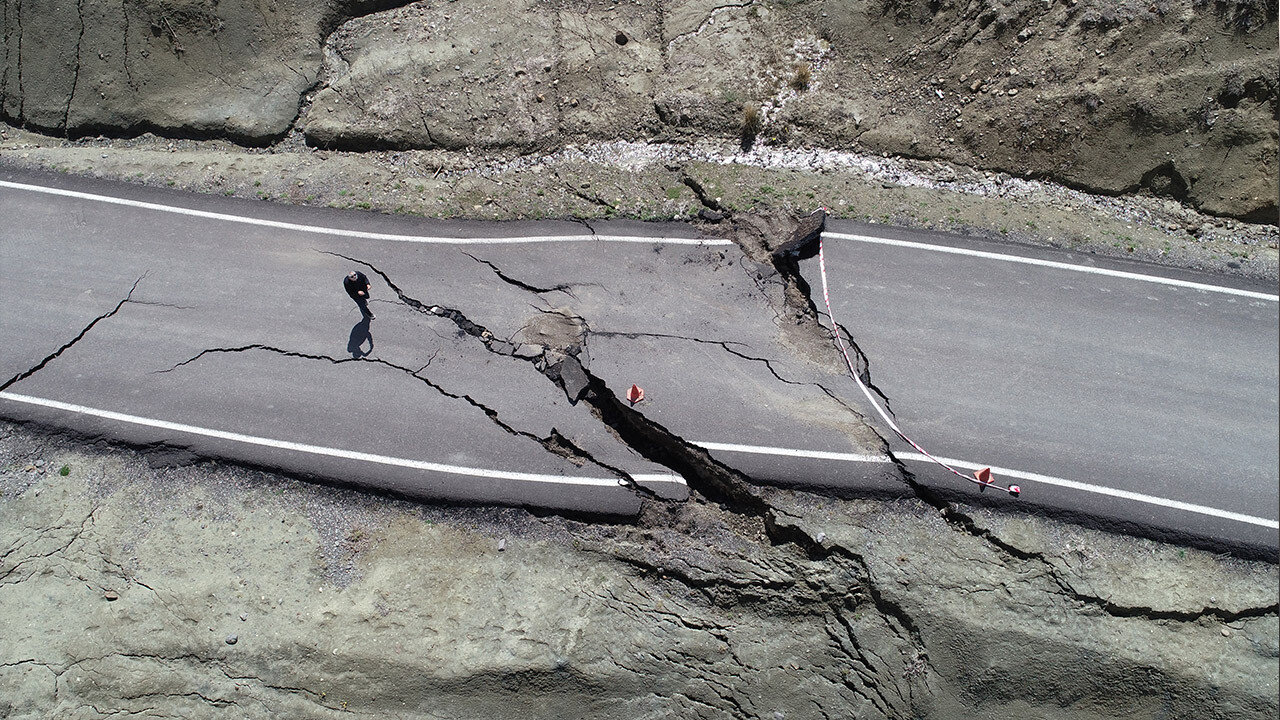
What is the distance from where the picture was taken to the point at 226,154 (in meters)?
11.4

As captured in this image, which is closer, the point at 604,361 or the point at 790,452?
the point at 790,452

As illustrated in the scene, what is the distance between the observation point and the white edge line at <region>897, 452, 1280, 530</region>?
8.23 m

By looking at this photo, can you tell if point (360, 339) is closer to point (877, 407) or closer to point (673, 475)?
point (673, 475)

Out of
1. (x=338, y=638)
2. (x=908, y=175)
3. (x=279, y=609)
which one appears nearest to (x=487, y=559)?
(x=338, y=638)

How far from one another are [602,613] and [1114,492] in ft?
21.0

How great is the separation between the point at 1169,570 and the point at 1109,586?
32.4 inches

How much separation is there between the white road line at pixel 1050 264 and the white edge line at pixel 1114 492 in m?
3.30

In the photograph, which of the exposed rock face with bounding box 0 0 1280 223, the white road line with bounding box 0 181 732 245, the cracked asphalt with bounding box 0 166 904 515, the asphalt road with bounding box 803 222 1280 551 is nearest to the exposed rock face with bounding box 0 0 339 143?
the exposed rock face with bounding box 0 0 1280 223

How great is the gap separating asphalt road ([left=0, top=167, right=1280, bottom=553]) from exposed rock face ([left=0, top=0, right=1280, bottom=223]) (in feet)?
6.39

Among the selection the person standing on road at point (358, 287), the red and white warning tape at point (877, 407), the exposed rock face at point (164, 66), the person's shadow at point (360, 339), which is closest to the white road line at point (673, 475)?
the red and white warning tape at point (877, 407)

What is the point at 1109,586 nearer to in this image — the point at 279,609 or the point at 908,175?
the point at 908,175

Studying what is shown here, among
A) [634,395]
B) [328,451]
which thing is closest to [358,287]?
[328,451]

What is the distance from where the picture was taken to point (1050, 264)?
9945mm

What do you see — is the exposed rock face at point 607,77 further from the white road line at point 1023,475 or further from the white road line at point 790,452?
the white road line at point 790,452
